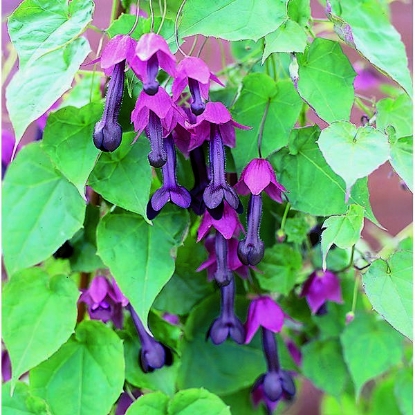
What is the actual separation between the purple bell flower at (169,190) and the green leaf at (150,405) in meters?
0.18

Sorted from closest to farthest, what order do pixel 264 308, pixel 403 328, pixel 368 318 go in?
pixel 403 328 → pixel 264 308 → pixel 368 318

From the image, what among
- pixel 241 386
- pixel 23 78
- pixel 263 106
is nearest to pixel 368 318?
pixel 241 386

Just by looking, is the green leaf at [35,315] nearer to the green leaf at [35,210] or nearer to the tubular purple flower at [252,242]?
the green leaf at [35,210]

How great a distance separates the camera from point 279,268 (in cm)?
64

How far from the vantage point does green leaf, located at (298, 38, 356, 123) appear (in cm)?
52

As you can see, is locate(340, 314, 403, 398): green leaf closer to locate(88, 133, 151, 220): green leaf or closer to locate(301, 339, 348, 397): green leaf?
locate(301, 339, 348, 397): green leaf

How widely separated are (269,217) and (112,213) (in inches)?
6.8

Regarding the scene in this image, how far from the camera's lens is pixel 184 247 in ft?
2.05

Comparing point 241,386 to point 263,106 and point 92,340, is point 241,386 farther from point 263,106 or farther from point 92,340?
point 263,106

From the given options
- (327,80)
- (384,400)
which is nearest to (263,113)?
(327,80)

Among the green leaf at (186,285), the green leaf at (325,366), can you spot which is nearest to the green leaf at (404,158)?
the green leaf at (186,285)

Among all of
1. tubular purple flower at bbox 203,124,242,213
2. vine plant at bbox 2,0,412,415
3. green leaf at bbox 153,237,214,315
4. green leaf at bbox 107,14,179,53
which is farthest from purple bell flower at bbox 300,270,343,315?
green leaf at bbox 107,14,179,53

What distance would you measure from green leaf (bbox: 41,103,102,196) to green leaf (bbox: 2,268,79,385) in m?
0.12

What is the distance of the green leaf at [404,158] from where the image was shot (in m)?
0.50
